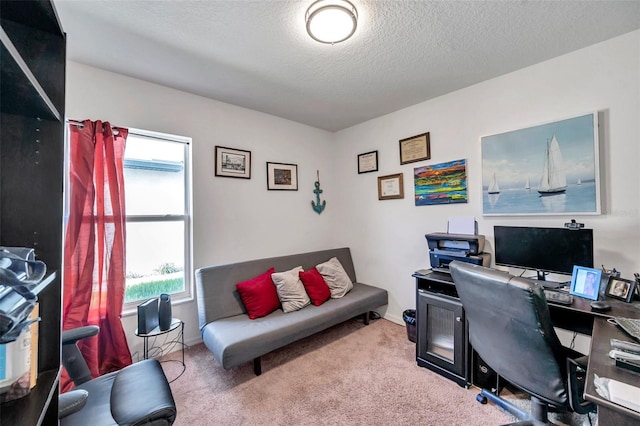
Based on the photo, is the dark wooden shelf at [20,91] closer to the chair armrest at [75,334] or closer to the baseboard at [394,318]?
the chair armrest at [75,334]

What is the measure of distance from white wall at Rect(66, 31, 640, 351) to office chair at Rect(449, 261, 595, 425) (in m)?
1.08

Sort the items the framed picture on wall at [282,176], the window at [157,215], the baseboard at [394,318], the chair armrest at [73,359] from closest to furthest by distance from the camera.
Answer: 1. the chair armrest at [73,359]
2. the window at [157,215]
3. the baseboard at [394,318]
4. the framed picture on wall at [282,176]

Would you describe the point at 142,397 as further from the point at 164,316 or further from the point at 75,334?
the point at 164,316

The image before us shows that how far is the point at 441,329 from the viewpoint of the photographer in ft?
6.87

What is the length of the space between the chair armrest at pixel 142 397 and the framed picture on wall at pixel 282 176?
6.98 ft

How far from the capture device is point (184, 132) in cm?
250

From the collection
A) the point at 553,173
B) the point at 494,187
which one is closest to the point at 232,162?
the point at 494,187

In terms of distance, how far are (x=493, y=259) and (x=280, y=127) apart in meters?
2.71

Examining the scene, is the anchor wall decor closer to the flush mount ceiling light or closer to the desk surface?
the flush mount ceiling light

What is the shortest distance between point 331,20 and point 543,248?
2095 mm

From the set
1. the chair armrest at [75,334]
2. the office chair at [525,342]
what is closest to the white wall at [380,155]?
the chair armrest at [75,334]

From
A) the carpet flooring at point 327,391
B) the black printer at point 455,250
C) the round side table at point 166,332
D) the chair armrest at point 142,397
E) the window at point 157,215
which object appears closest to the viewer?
the chair armrest at point 142,397

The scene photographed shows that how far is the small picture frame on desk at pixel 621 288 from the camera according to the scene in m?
1.50

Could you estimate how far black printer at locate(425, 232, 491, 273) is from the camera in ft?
6.98
